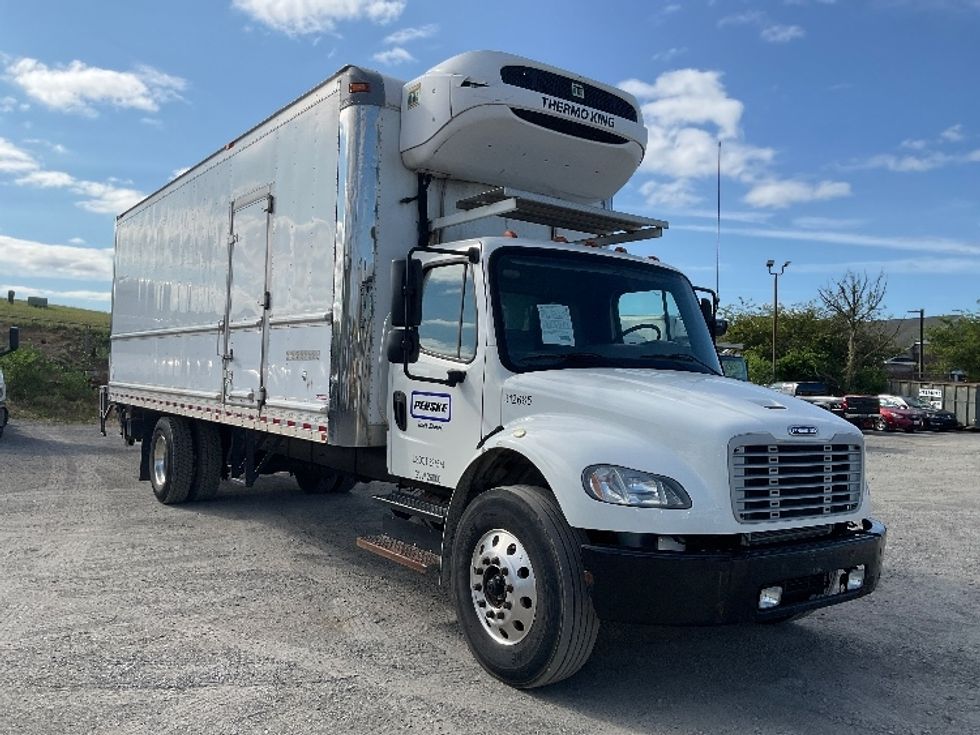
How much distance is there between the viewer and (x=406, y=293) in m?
5.03

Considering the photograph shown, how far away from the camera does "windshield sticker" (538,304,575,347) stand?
16.8ft

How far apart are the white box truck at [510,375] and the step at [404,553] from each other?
25 millimetres

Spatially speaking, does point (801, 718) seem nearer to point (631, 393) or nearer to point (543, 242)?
point (631, 393)

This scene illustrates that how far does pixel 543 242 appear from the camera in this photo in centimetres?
542

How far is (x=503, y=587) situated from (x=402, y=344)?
1592 millimetres

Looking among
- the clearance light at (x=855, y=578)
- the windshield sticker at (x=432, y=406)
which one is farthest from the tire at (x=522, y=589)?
the clearance light at (x=855, y=578)

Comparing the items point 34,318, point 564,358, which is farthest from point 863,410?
point 34,318

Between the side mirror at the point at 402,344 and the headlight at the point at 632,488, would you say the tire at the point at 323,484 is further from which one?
the headlight at the point at 632,488

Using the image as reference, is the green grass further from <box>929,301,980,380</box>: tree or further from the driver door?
<box>929,301,980,380</box>: tree

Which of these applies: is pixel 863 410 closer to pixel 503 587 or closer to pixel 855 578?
pixel 855 578

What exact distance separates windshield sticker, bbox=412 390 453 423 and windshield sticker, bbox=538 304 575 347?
0.73m

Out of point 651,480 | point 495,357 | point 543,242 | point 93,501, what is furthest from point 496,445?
point 93,501

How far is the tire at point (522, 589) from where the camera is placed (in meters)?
4.03

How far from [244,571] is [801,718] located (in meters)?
4.32
